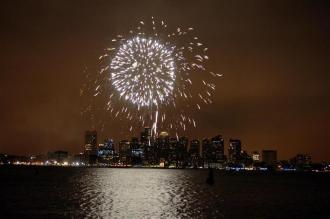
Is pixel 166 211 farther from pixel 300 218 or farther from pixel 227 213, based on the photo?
pixel 300 218

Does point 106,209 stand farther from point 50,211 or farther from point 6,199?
point 6,199

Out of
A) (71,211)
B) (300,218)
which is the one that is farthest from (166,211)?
(300,218)

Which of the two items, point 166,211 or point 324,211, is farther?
point 324,211

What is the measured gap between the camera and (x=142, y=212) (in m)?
50.8

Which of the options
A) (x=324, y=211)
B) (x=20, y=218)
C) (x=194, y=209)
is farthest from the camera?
(x=324, y=211)

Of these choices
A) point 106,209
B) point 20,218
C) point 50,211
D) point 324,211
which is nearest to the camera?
point 20,218

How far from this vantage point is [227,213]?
53625mm

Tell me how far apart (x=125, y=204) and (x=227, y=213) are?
11.9 m

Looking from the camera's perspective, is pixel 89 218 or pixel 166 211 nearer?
pixel 89 218

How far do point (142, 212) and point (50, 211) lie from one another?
894 centimetres

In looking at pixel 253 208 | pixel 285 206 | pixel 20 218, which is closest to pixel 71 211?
pixel 20 218

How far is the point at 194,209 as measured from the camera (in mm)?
56531

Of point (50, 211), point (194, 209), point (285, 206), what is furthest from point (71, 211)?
point (285, 206)

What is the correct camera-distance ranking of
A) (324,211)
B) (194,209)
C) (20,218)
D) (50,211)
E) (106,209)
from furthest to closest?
(324,211) < (194,209) < (106,209) < (50,211) < (20,218)
